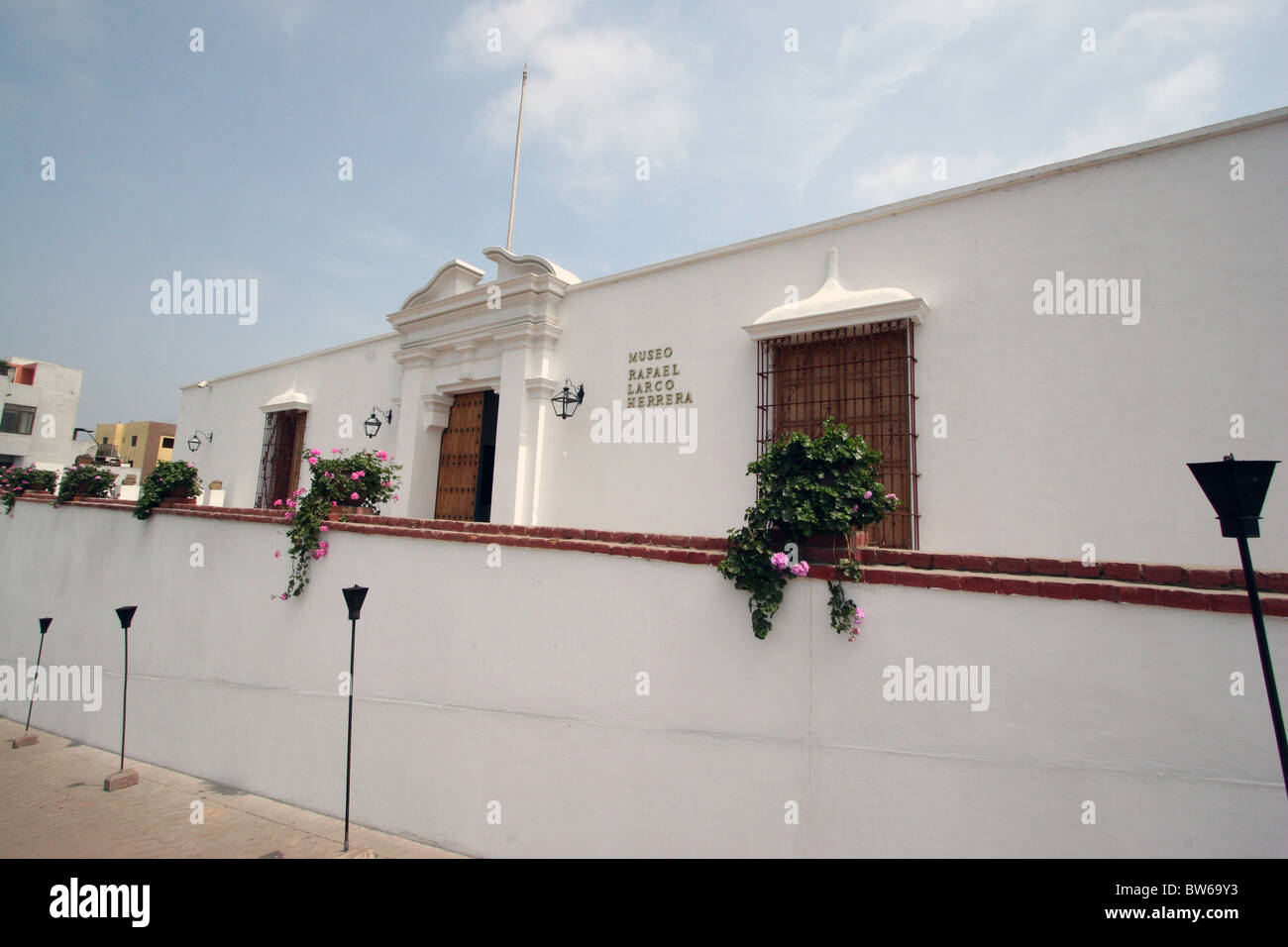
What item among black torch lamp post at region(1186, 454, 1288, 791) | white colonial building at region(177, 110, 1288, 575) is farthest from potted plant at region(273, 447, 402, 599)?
black torch lamp post at region(1186, 454, 1288, 791)

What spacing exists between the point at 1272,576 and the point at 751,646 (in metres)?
2.70

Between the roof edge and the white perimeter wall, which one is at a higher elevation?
the roof edge

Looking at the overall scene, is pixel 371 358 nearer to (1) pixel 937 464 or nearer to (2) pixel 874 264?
(2) pixel 874 264

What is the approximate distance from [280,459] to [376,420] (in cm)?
308

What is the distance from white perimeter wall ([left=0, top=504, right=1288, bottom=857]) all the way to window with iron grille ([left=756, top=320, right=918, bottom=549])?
210cm

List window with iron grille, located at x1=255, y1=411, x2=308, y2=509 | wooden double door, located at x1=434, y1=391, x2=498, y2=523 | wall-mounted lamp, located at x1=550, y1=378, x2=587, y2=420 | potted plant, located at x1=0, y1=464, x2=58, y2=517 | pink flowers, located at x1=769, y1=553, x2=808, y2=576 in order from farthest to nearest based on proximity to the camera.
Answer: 1. potted plant, located at x1=0, y1=464, x2=58, y2=517
2. window with iron grille, located at x1=255, y1=411, x2=308, y2=509
3. wooden double door, located at x1=434, y1=391, x2=498, y2=523
4. wall-mounted lamp, located at x1=550, y1=378, x2=587, y2=420
5. pink flowers, located at x1=769, y1=553, x2=808, y2=576

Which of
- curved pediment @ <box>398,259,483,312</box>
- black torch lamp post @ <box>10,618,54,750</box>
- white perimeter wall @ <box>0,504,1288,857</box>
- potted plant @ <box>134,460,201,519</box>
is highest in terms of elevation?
curved pediment @ <box>398,259,483,312</box>

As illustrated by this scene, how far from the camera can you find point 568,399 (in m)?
7.87

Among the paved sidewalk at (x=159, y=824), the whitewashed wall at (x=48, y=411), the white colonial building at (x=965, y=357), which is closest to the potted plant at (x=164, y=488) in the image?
the paved sidewalk at (x=159, y=824)

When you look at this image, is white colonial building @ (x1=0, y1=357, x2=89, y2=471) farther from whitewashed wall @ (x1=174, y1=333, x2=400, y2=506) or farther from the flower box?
the flower box

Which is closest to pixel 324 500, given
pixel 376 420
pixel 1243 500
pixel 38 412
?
pixel 376 420

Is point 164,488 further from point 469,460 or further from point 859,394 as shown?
point 859,394

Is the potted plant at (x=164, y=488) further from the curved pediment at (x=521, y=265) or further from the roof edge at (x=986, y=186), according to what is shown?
the roof edge at (x=986, y=186)

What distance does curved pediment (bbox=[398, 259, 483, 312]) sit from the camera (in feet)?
29.9
